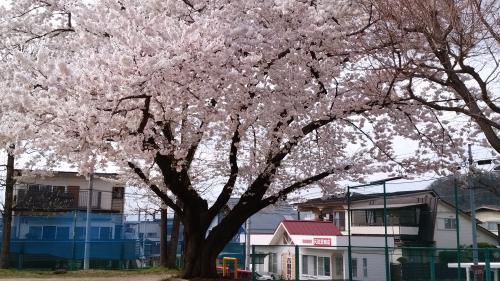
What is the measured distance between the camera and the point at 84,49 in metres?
13.2

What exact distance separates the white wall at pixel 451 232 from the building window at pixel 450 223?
9cm

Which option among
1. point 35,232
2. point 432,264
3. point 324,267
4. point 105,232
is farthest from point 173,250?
point 432,264

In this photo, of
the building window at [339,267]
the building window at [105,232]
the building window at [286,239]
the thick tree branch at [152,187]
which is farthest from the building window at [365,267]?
the building window at [105,232]

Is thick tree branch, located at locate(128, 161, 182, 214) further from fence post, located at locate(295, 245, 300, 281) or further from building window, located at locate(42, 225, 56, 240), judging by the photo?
building window, located at locate(42, 225, 56, 240)

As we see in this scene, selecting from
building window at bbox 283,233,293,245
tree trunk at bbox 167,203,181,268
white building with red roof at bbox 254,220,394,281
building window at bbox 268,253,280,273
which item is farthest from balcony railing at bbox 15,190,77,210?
building window at bbox 268,253,280,273

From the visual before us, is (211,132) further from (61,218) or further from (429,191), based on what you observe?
(61,218)

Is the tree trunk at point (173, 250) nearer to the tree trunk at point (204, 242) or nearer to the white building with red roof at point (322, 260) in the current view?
the white building with red roof at point (322, 260)

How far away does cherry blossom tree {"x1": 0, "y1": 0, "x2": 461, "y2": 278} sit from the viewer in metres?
10.4

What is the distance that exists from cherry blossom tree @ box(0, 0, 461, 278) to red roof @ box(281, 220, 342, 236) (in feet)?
37.6

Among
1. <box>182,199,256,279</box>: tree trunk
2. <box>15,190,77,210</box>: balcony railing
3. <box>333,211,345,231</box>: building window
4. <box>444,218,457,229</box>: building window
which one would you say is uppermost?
<box>15,190,77,210</box>: balcony railing

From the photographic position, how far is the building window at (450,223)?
15418 millimetres

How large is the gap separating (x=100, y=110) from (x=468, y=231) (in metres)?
11.1

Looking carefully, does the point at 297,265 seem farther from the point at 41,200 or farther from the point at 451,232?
the point at 41,200

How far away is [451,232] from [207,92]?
8.78 m
